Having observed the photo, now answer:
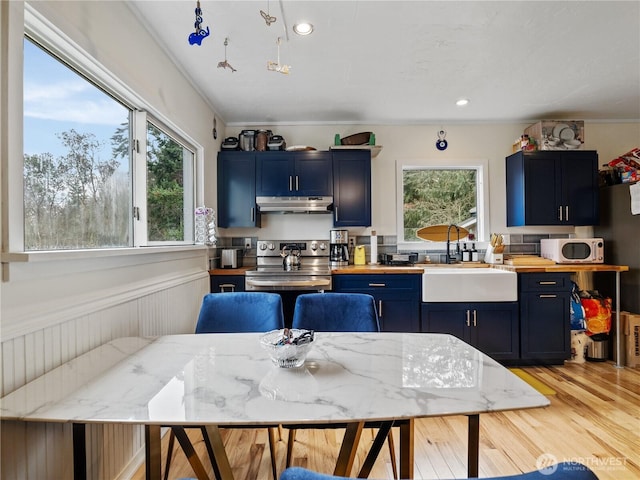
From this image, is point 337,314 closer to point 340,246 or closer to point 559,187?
point 340,246

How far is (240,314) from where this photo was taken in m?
1.84

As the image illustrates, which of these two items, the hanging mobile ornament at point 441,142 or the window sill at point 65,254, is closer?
the window sill at point 65,254

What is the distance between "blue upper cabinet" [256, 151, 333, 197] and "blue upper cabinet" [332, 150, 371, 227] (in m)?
0.11

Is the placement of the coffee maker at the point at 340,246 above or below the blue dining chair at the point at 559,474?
above

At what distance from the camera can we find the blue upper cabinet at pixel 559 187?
11.1ft

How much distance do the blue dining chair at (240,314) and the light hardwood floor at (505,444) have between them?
289mm

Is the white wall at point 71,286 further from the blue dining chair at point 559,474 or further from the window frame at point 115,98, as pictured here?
the blue dining chair at point 559,474

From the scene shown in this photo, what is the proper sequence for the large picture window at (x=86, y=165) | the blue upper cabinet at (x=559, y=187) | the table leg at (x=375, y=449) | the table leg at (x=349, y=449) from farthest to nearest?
the blue upper cabinet at (x=559, y=187) → the large picture window at (x=86, y=165) → the table leg at (x=375, y=449) → the table leg at (x=349, y=449)

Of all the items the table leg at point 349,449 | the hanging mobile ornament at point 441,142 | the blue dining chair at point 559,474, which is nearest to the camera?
the blue dining chair at point 559,474

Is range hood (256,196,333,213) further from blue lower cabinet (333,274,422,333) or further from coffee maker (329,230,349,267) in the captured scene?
blue lower cabinet (333,274,422,333)

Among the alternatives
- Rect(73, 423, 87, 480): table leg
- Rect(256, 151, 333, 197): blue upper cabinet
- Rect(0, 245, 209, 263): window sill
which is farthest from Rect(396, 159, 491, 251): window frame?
Rect(73, 423, 87, 480): table leg

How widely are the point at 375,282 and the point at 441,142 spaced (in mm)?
1871

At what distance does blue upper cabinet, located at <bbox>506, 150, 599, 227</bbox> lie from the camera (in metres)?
3.39

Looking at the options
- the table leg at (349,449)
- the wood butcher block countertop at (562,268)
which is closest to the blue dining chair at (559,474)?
the table leg at (349,449)
